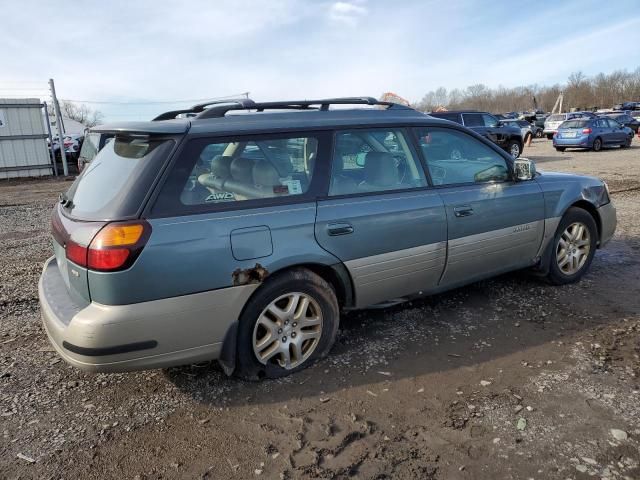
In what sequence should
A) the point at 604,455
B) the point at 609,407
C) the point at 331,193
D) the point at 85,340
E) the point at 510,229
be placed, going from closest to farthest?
1. the point at 604,455
2. the point at 85,340
3. the point at 609,407
4. the point at 331,193
5. the point at 510,229

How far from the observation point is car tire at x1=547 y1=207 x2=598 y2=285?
4477mm

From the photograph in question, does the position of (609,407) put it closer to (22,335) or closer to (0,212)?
(22,335)

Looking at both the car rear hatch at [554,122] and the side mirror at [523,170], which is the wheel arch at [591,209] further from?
the car rear hatch at [554,122]

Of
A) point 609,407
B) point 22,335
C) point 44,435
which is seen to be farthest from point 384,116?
point 22,335

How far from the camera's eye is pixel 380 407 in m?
2.82

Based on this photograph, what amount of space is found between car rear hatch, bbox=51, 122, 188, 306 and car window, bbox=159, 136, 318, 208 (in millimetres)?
128

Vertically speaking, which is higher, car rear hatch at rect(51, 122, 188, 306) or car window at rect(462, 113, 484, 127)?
car window at rect(462, 113, 484, 127)

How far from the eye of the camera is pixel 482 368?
3.22 metres

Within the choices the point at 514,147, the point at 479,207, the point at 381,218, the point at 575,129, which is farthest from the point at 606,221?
the point at 575,129

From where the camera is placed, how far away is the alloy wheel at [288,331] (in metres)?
3.02

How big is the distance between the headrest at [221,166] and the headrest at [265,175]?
0.55ft

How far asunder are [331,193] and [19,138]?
15865 millimetres

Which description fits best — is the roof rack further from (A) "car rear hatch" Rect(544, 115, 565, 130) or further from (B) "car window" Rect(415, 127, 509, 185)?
(A) "car rear hatch" Rect(544, 115, 565, 130)

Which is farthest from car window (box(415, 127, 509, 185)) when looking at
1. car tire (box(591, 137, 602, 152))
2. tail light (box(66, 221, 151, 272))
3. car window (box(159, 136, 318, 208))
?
car tire (box(591, 137, 602, 152))
